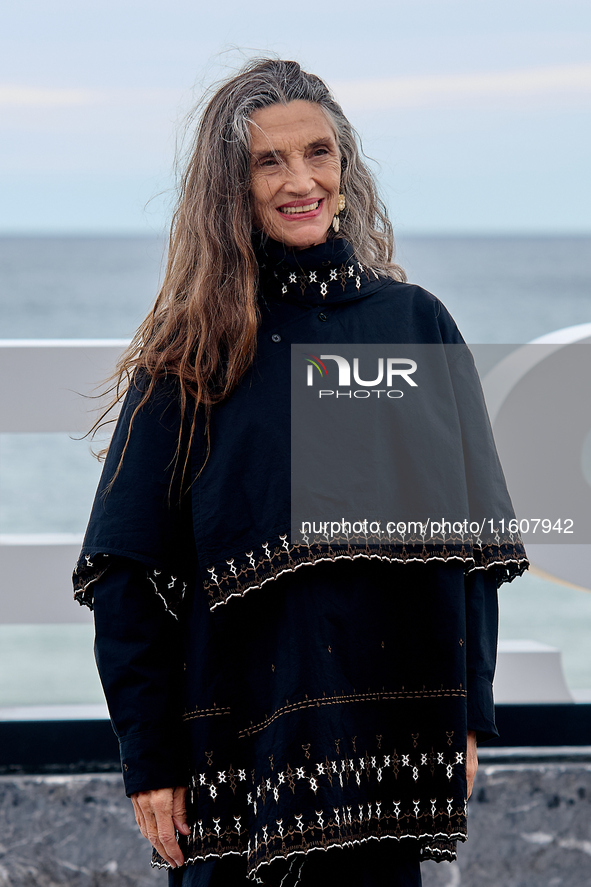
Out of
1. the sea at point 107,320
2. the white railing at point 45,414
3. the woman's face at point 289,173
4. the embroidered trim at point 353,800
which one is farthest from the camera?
the sea at point 107,320

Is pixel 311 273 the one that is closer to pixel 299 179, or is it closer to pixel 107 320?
pixel 299 179

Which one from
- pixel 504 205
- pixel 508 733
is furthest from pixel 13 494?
pixel 504 205

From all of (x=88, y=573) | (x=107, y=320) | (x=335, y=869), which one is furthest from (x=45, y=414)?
(x=107, y=320)

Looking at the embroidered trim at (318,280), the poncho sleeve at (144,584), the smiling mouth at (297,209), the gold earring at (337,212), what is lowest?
the poncho sleeve at (144,584)

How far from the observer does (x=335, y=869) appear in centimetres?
140

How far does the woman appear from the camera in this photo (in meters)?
1.37

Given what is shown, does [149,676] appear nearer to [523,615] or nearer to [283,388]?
[283,388]

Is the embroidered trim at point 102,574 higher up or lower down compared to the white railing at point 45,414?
lower down

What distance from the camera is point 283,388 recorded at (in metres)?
1.43

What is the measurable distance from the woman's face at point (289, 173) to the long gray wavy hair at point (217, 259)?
2cm

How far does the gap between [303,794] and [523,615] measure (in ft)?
26.3

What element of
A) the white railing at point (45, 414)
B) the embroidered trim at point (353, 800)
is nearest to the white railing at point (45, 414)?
the white railing at point (45, 414)

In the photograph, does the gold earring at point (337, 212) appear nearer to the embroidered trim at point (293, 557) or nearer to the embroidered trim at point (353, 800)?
the embroidered trim at point (293, 557)

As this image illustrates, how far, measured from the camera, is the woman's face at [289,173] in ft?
4.75
